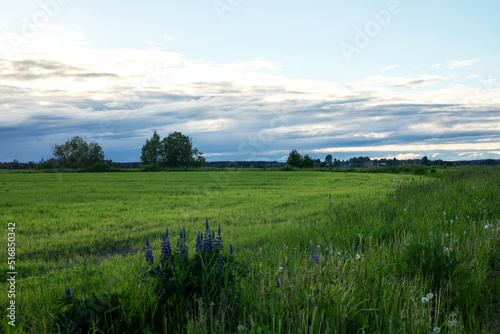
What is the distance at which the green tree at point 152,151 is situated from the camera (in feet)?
367

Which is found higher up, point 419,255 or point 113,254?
point 419,255

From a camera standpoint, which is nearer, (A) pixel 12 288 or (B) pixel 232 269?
(B) pixel 232 269

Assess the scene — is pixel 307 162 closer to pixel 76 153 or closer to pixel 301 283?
pixel 76 153

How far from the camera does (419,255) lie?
5352mm

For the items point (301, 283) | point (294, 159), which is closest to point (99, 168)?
point (294, 159)

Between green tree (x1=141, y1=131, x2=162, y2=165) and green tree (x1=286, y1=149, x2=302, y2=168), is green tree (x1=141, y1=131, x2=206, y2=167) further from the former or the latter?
green tree (x1=286, y1=149, x2=302, y2=168)

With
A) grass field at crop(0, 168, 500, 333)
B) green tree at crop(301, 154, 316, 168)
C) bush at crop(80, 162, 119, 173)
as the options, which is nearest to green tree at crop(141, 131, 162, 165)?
bush at crop(80, 162, 119, 173)

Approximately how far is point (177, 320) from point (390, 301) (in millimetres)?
2638

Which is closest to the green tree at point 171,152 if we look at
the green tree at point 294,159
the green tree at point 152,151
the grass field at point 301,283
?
the green tree at point 152,151

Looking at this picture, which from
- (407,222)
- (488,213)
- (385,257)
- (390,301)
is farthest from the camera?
(488,213)

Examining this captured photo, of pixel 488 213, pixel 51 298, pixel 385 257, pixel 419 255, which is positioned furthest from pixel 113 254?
pixel 488 213

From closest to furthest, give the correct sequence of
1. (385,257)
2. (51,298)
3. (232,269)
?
(232,269), (51,298), (385,257)

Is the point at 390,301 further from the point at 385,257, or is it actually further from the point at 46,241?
the point at 46,241

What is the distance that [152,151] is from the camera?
112750 millimetres
